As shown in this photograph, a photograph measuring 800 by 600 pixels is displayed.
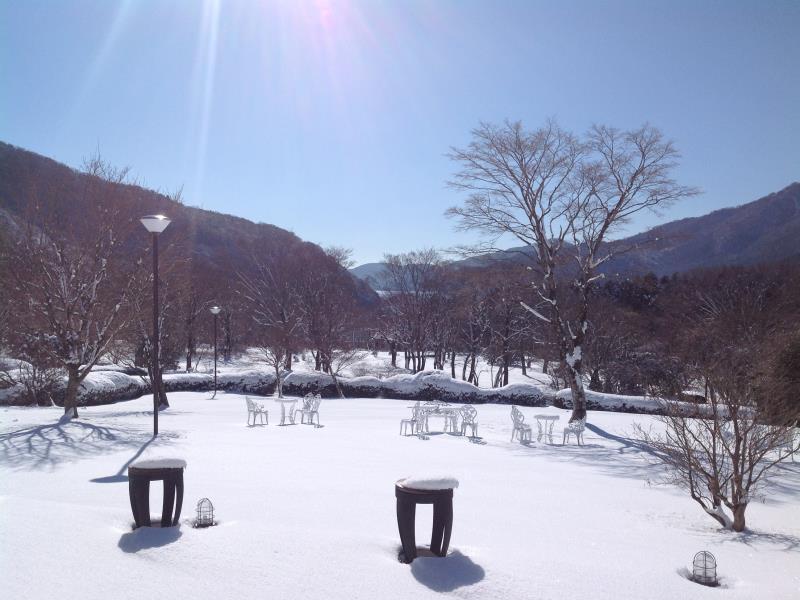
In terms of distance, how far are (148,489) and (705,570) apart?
185 inches

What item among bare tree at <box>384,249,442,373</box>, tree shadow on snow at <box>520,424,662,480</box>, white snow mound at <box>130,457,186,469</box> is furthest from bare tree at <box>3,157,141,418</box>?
bare tree at <box>384,249,442,373</box>

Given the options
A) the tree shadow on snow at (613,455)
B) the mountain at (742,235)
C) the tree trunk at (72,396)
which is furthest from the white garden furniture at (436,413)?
the mountain at (742,235)

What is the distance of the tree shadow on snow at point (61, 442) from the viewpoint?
923 centimetres

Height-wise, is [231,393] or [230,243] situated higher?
[230,243]

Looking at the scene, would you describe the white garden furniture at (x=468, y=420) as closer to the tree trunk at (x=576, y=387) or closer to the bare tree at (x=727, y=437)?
the tree trunk at (x=576, y=387)

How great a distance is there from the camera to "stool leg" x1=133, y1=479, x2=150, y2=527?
5.22 meters

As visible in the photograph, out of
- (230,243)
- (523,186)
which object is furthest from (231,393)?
(230,243)

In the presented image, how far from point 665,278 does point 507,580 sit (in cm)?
5240

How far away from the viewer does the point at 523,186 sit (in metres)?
19.3

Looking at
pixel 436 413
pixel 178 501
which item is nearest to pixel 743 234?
pixel 436 413

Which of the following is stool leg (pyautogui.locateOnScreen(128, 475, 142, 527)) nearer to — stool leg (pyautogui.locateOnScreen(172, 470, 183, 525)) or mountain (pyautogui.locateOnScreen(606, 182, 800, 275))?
stool leg (pyautogui.locateOnScreen(172, 470, 183, 525))

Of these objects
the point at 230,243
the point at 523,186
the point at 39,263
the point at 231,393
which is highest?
the point at 230,243

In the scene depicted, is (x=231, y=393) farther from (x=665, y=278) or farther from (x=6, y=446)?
(x=665, y=278)

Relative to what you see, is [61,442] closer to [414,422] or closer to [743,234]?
[414,422]
